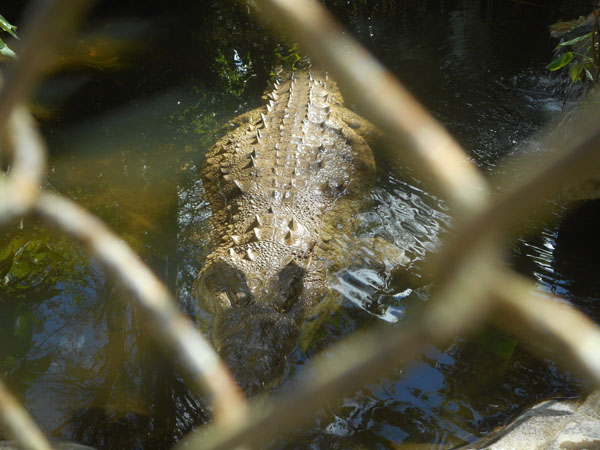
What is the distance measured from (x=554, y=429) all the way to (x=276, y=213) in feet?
7.85

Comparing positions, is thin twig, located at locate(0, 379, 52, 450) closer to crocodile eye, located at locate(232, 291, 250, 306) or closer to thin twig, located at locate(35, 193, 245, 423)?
thin twig, located at locate(35, 193, 245, 423)

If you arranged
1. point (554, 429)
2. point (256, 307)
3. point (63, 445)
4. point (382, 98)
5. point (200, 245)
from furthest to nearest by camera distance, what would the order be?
point (200, 245) < point (256, 307) < point (63, 445) < point (554, 429) < point (382, 98)

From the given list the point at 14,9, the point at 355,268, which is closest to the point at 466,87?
the point at 355,268

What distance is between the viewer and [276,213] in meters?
3.97

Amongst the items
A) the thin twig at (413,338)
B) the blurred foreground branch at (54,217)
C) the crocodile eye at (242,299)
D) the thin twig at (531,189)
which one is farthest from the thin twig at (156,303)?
the crocodile eye at (242,299)

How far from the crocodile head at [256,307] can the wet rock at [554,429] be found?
3.77ft

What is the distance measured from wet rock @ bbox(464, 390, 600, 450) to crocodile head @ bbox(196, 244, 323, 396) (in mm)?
1149

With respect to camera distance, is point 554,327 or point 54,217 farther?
point 54,217

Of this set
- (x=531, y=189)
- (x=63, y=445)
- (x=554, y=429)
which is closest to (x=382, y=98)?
(x=531, y=189)

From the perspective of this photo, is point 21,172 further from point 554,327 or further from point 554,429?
point 554,429

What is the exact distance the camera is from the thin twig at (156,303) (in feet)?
1.86

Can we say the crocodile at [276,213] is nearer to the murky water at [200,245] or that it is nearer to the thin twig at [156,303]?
the murky water at [200,245]

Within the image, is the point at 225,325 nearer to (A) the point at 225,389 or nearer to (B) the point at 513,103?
(A) the point at 225,389

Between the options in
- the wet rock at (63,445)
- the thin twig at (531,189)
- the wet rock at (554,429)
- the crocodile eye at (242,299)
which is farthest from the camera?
the crocodile eye at (242,299)
